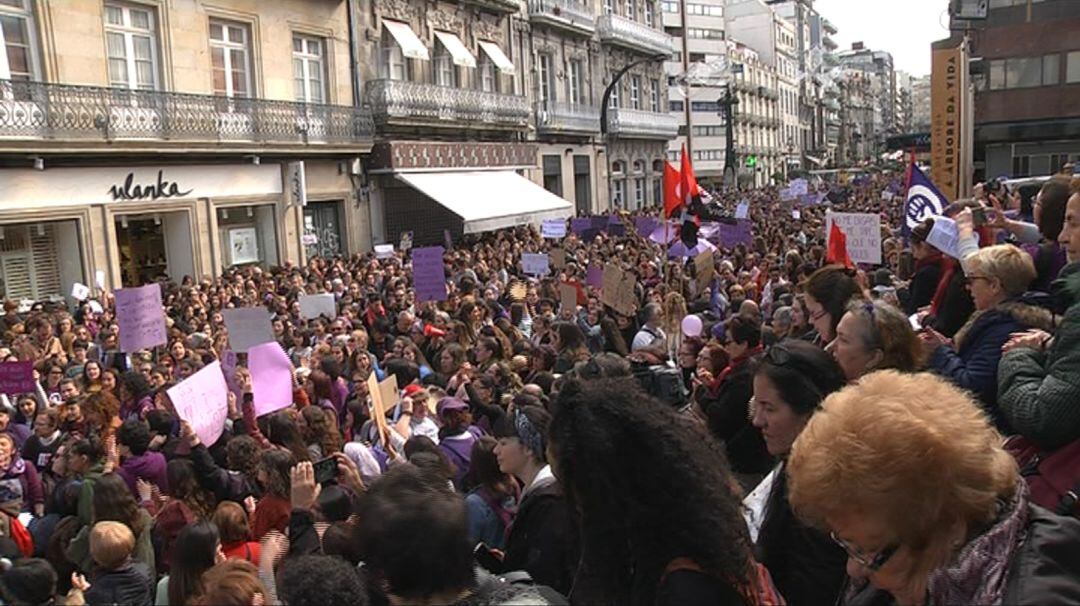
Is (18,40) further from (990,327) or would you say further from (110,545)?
(990,327)

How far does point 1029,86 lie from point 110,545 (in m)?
40.4

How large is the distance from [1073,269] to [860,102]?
135m

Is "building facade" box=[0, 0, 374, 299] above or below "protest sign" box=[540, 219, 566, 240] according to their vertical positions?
above

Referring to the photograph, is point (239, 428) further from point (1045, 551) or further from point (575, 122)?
point (575, 122)

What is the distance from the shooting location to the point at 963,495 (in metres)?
1.63

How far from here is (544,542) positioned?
320 centimetres

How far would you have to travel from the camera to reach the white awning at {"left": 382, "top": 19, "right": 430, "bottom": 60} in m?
24.7

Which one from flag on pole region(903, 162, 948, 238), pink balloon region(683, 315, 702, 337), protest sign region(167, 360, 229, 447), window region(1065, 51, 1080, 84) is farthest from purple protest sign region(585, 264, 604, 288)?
window region(1065, 51, 1080, 84)

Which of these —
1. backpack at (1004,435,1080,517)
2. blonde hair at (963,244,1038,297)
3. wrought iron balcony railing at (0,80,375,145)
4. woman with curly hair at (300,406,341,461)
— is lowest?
woman with curly hair at (300,406,341,461)

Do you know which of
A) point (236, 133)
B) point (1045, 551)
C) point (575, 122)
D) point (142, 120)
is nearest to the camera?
point (1045, 551)

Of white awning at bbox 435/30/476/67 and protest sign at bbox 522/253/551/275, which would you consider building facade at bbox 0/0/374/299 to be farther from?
protest sign at bbox 522/253/551/275

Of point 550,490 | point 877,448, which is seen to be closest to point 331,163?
point 550,490

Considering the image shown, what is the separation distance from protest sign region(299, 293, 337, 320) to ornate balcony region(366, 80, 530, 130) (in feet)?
47.3

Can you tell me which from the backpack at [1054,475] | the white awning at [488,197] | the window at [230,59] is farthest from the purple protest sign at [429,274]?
the white awning at [488,197]
